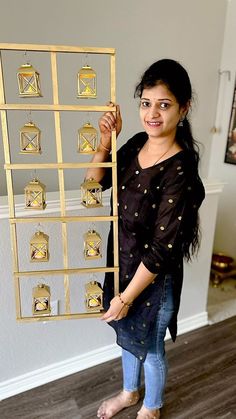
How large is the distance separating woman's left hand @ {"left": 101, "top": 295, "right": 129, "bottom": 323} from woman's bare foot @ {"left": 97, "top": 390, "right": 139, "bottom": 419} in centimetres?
55

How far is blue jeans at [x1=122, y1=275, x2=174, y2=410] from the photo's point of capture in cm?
114

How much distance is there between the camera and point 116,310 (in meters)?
1.06

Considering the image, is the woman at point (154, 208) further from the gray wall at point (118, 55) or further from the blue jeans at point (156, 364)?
the gray wall at point (118, 55)

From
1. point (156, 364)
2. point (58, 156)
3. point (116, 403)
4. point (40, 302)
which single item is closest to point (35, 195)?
point (58, 156)

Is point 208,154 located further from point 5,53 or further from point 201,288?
point 5,53

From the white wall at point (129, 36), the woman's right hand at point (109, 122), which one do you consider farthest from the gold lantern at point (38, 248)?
the white wall at point (129, 36)

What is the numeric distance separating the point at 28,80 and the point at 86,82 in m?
0.15

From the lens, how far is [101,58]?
2.03 m

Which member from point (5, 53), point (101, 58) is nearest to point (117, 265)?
point (5, 53)

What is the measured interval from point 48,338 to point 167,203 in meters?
0.93

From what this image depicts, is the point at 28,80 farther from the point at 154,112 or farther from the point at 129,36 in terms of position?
the point at 129,36

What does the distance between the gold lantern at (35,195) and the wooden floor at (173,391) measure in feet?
3.05

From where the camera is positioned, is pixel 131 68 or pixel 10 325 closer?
pixel 10 325

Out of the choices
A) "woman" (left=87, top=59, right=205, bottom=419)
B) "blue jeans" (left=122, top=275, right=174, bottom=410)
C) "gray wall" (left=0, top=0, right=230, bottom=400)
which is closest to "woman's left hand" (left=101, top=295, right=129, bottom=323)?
"woman" (left=87, top=59, right=205, bottom=419)
